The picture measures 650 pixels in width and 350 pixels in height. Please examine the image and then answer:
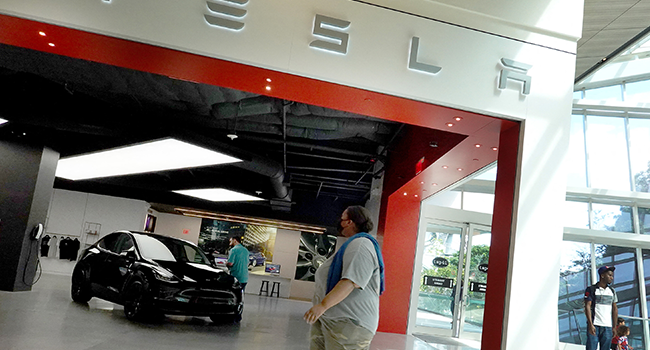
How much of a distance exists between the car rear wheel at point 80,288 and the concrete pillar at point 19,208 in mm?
1171

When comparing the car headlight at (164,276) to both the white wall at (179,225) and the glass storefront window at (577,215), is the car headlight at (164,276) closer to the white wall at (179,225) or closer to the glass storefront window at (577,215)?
the glass storefront window at (577,215)

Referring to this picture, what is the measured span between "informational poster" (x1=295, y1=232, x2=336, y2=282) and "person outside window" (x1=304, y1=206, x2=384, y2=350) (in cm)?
1671

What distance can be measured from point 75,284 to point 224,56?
19.7ft

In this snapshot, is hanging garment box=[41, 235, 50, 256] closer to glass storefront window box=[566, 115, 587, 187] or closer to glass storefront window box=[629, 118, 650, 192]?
glass storefront window box=[566, 115, 587, 187]

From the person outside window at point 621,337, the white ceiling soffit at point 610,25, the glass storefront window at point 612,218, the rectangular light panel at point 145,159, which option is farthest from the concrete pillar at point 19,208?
the glass storefront window at point 612,218

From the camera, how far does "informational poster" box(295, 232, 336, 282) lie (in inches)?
755

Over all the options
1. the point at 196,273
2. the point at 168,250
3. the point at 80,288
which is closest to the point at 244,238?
the point at 80,288

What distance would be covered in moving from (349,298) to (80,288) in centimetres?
689

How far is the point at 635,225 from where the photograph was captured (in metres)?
11.6

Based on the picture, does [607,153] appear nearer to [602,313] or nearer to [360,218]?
[602,313]

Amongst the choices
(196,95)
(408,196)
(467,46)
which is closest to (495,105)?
(467,46)

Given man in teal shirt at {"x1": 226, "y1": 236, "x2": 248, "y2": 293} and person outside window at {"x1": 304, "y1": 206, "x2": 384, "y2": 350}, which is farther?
man in teal shirt at {"x1": 226, "y1": 236, "x2": 248, "y2": 293}

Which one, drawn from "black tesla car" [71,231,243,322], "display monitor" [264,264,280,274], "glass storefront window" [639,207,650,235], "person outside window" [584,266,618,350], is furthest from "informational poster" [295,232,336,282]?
"person outside window" [584,266,618,350]

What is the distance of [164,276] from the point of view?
6.63 m
